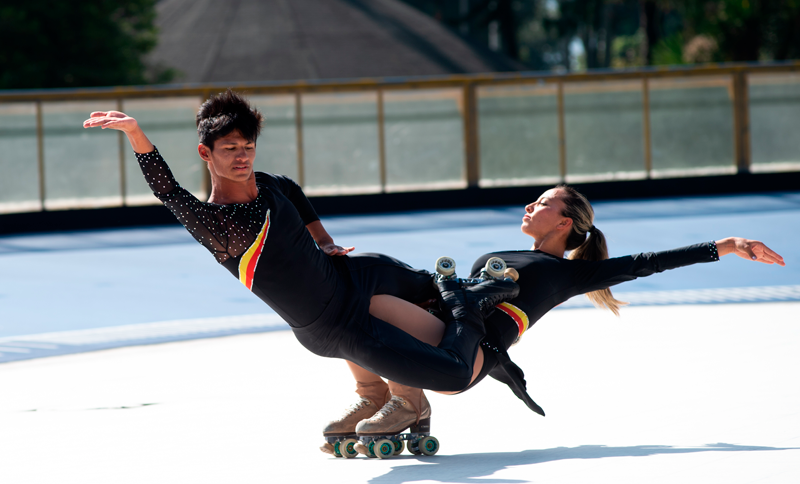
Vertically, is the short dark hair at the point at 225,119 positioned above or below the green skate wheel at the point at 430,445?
above

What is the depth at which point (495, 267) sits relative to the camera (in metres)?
4.16

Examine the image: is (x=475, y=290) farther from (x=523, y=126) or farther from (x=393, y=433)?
(x=523, y=126)

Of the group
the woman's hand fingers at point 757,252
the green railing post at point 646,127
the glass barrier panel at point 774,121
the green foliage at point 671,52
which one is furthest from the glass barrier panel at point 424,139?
the woman's hand fingers at point 757,252

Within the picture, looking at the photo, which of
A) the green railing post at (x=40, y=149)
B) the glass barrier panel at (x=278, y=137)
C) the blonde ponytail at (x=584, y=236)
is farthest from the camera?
the glass barrier panel at (x=278, y=137)

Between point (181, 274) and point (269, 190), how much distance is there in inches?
281

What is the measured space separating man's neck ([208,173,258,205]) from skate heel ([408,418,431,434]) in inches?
48.2

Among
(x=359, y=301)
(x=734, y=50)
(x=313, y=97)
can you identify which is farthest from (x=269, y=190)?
(x=734, y=50)

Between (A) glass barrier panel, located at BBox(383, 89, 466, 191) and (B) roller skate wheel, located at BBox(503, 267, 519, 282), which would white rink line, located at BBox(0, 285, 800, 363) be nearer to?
(B) roller skate wheel, located at BBox(503, 267, 519, 282)

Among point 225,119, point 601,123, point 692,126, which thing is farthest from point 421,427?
point 692,126

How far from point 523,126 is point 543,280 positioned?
1321 centimetres

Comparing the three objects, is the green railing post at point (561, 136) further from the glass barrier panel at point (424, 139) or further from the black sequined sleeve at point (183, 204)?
the black sequined sleeve at point (183, 204)

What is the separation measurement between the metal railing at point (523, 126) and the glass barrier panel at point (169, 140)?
7 centimetres

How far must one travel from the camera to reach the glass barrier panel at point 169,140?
16.1m

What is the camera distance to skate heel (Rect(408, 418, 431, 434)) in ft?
12.7
